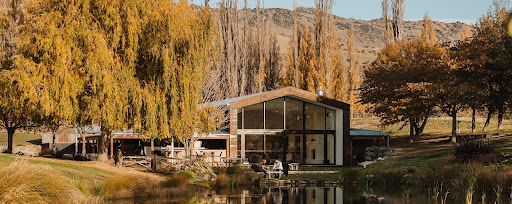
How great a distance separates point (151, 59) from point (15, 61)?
4528 millimetres

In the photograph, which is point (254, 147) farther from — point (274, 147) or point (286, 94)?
point (286, 94)

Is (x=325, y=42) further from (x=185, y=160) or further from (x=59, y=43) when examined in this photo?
(x=59, y=43)

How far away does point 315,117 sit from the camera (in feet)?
114

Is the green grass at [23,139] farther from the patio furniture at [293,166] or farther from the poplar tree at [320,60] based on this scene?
the patio furniture at [293,166]

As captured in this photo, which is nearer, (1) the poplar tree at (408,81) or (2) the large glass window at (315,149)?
(1) the poplar tree at (408,81)

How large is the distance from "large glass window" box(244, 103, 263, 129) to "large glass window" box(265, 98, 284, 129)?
404 mm

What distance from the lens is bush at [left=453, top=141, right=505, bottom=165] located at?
71.2 ft

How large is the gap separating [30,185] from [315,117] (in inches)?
979

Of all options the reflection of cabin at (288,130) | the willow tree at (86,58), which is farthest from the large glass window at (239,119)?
the willow tree at (86,58)

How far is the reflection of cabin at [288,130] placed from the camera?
111 ft

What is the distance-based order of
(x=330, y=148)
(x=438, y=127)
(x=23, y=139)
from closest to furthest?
(x=330, y=148), (x=438, y=127), (x=23, y=139)

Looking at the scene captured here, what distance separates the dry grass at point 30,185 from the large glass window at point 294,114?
74.9 ft

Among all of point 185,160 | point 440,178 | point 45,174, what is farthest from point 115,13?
point 440,178

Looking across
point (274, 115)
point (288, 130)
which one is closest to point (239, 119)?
point (274, 115)
